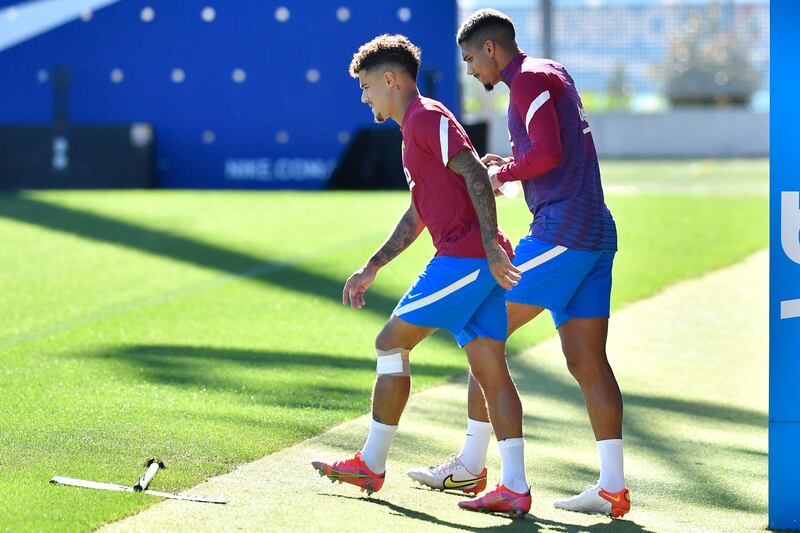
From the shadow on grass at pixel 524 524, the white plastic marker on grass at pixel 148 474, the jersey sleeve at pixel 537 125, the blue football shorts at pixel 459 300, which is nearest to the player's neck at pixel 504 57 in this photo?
the jersey sleeve at pixel 537 125

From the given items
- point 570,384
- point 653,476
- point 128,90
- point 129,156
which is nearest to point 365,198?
point 129,156

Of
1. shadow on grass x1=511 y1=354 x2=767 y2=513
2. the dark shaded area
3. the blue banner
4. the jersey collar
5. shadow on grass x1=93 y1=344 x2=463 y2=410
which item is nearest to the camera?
the blue banner

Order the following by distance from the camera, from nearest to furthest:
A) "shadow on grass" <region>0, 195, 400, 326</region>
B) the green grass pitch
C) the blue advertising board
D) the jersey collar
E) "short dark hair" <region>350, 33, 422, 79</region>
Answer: "short dark hair" <region>350, 33, 422, 79</region> < the jersey collar < the green grass pitch < "shadow on grass" <region>0, 195, 400, 326</region> < the blue advertising board

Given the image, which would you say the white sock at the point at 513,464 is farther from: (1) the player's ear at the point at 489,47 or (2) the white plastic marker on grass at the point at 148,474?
(1) the player's ear at the point at 489,47

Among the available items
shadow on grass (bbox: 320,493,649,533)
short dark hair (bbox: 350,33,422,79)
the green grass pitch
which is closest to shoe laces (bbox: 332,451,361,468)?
shadow on grass (bbox: 320,493,649,533)

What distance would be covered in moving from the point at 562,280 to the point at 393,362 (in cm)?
76

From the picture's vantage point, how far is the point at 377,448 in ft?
18.6

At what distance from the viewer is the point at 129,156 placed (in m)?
22.0

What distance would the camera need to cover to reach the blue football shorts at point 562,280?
564 centimetres

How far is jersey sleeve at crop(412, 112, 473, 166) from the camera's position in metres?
5.36

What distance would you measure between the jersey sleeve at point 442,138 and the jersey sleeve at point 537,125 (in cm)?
28

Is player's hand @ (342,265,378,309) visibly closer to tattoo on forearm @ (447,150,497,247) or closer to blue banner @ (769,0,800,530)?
tattoo on forearm @ (447,150,497,247)

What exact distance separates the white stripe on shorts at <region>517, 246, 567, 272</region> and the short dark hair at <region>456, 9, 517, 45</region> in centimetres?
89

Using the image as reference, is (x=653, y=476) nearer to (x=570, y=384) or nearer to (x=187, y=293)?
(x=570, y=384)
